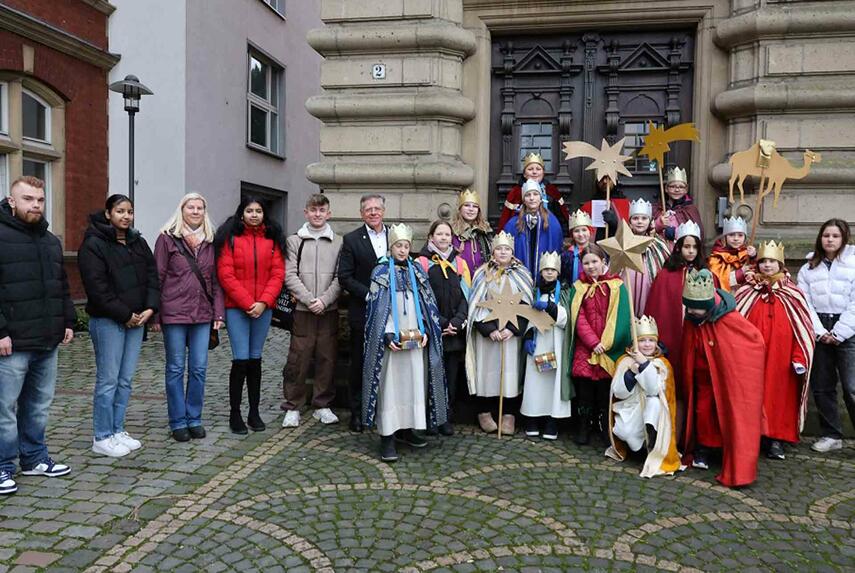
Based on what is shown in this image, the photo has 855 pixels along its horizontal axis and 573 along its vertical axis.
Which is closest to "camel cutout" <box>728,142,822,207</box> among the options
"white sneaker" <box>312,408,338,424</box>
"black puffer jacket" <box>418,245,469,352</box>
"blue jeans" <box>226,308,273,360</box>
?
"black puffer jacket" <box>418,245,469,352</box>

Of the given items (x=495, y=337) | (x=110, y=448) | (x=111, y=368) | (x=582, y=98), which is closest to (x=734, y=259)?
(x=495, y=337)

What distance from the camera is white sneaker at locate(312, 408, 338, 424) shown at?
20.1 ft

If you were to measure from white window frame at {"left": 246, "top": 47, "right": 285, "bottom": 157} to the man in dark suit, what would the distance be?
10.5m

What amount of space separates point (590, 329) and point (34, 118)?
10.6 metres

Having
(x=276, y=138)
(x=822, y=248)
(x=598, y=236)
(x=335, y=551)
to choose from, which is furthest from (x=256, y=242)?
(x=276, y=138)

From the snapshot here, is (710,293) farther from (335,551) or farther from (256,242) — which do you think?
(256,242)

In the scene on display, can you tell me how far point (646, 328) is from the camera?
5082 millimetres

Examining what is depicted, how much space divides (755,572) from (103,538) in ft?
11.5

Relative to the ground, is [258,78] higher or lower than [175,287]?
higher

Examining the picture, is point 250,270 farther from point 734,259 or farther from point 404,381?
point 734,259

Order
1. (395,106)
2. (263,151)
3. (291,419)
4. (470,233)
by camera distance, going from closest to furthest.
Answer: (291,419) < (470,233) < (395,106) < (263,151)

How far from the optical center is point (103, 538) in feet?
12.4

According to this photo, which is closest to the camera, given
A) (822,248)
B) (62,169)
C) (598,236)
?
(822,248)

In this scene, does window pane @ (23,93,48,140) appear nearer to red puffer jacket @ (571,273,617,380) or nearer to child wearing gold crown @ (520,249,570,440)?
child wearing gold crown @ (520,249,570,440)
